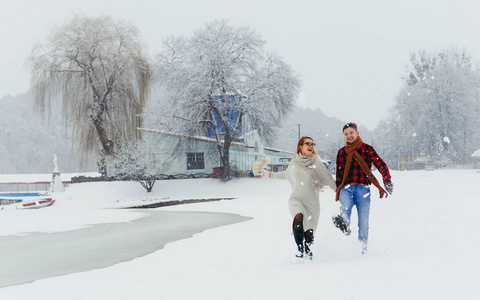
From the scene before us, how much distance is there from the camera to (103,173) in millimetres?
40406

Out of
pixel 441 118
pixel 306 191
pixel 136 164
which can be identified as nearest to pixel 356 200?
pixel 306 191

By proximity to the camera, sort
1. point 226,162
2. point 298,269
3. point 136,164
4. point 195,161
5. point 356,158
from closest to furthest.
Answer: point 298,269 < point 356,158 < point 136,164 < point 226,162 < point 195,161

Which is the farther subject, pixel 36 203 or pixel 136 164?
pixel 136 164

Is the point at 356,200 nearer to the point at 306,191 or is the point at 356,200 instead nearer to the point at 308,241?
the point at 306,191

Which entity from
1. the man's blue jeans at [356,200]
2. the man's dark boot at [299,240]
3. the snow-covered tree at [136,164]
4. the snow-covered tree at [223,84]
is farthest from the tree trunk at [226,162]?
the man's blue jeans at [356,200]

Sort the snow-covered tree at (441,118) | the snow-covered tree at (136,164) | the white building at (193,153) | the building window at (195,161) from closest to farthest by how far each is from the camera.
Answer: the snow-covered tree at (136,164) → the white building at (193,153) → the building window at (195,161) → the snow-covered tree at (441,118)

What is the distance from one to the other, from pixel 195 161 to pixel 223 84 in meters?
7.30

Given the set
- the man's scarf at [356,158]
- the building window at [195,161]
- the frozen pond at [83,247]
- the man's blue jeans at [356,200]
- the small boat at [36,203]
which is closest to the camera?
the man's scarf at [356,158]

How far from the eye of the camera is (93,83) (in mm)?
38469

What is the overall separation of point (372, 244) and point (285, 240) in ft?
7.82

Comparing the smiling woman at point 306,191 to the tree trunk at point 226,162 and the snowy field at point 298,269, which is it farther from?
the tree trunk at point 226,162

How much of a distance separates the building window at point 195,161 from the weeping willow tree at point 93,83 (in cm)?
460

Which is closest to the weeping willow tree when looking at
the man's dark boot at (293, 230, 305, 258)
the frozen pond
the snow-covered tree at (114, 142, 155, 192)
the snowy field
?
the snow-covered tree at (114, 142, 155, 192)

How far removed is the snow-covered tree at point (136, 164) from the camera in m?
36.3
